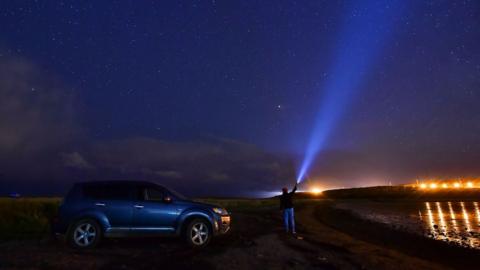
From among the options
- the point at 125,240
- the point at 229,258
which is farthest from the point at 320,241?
the point at 125,240

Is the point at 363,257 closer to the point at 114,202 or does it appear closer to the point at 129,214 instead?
the point at 129,214

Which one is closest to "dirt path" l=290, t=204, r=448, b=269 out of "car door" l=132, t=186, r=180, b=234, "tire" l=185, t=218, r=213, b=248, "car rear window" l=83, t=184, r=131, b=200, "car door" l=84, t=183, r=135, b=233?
"tire" l=185, t=218, r=213, b=248

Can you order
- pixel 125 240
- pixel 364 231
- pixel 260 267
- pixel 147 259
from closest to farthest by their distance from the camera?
pixel 260 267 → pixel 147 259 → pixel 125 240 → pixel 364 231

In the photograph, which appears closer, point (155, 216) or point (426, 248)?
point (155, 216)

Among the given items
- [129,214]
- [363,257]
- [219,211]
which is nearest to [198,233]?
[219,211]

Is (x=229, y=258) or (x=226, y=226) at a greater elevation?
(x=226, y=226)

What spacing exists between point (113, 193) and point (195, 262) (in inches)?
149

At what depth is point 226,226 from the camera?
36.2ft

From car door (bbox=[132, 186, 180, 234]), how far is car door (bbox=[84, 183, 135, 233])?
21cm

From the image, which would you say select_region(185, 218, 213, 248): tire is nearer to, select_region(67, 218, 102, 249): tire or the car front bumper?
the car front bumper

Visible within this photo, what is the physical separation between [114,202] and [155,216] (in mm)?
1298

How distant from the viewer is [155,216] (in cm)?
1018

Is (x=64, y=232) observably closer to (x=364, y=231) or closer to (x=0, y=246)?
(x=0, y=246)

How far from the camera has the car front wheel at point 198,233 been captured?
404 inches
